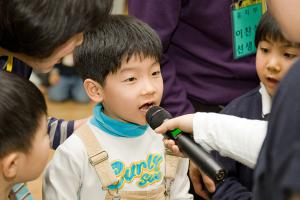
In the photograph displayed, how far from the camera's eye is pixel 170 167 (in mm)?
1560

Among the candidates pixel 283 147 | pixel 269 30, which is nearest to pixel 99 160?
pixel 269 30

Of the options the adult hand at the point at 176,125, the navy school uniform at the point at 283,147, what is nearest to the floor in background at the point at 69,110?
the adult hand at the point at 176,125

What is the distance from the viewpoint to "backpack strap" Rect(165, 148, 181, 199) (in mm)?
1558

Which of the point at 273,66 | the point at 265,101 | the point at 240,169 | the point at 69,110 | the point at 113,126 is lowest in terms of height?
the point at 69,110

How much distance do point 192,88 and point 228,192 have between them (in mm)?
488

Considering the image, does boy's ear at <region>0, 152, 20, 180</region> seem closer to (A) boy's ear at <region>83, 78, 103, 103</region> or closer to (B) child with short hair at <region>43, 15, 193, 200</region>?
(B) child with short hair at <region>43, 15, 193, 200</region>

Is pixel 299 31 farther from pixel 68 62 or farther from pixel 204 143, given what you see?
pixel 68 62

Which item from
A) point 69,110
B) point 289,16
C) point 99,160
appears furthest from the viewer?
point 69,110

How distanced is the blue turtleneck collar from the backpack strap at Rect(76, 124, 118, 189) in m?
0.07

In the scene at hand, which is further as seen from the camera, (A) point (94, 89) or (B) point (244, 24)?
(B) point (244, 24)

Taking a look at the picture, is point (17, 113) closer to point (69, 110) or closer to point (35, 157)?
point (35, 157)

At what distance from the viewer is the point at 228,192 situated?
146 cm

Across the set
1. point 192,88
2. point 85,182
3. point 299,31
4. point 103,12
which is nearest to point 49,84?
point 192,88

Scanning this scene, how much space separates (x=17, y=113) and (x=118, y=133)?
1.48ft
